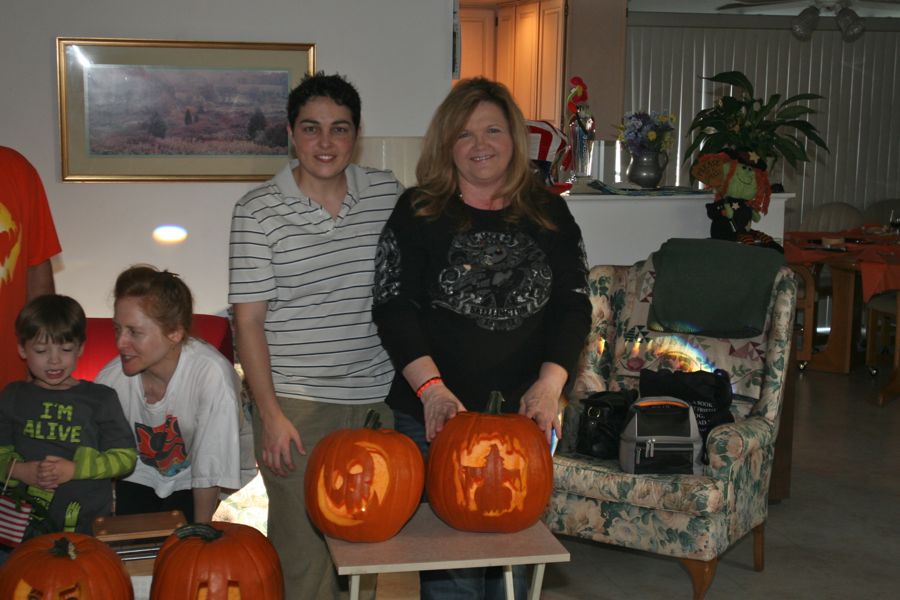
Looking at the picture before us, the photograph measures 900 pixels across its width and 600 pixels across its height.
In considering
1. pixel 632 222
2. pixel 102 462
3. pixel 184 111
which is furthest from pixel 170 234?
pixel 102 462

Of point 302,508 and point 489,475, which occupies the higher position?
point 489,475

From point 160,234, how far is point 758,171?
2536 mm

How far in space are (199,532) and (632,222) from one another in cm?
287

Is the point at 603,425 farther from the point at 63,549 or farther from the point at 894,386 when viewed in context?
the point at 894,386

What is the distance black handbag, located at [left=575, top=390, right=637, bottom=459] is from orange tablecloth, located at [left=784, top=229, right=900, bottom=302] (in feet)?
10.0

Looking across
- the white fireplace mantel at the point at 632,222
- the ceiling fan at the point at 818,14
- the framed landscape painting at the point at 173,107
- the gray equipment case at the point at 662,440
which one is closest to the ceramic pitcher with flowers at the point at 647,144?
the white fireplace mantel at the point at 632,222

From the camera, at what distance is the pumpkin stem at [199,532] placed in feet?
5.99

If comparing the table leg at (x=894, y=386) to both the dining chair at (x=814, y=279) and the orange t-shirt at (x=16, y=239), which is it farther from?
the orange t-shirt at (x=16, y=239)

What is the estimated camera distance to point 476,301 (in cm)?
199

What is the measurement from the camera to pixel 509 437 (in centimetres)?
173

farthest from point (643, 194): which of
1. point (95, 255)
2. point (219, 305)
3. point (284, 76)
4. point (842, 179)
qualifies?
Answer: point (842, 179)

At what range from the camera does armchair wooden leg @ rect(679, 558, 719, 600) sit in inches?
122

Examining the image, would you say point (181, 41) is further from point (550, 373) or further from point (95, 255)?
point (550, 373)

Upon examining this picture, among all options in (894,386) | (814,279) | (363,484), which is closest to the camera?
(363,484)
